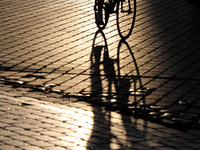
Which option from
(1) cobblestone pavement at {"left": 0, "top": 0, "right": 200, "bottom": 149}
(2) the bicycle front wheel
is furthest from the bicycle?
(1) cobblestone pavement at {"left": 0, "top": 0, "right": 200, "bottom": 149}

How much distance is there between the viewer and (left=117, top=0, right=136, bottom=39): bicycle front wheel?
8.43m

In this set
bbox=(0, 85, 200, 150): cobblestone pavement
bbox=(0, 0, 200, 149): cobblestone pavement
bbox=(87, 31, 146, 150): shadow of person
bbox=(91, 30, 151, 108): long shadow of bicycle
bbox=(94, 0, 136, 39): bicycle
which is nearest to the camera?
bbox=(0, 85, 200, 150): cobblestone pavement

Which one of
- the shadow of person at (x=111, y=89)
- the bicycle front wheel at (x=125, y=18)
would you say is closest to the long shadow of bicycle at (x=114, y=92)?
the shadow of person at (x=111, y=89)

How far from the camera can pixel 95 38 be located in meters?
8.69

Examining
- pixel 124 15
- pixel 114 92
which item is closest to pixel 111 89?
pixel 114 92

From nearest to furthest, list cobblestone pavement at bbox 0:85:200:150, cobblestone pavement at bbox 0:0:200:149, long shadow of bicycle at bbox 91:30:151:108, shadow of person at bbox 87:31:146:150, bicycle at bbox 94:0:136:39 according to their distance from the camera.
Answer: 1. cobblestone pavement at bbox 0:85:200:150
2. shadow of person at bbox 87:31:146:150
3. cobblestone pavement at bbox 0:0:200:149
4. long shadow of bicycle at bbox 91:30:151:108
5. bicycle at bbox 94:0:136:39

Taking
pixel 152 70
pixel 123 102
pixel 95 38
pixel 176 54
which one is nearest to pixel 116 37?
pixel 95 38

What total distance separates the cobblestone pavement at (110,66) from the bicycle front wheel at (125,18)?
0.20 meters

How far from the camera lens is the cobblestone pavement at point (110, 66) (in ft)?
15.6

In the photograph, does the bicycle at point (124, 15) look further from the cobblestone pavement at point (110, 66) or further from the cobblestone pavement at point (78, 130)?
the cobblestone pavement at point (78, 130)

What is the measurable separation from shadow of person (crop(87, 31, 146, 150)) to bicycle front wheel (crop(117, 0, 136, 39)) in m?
0.27

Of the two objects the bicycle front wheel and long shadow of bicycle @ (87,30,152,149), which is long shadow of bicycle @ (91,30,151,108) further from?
the bicycle front wheel

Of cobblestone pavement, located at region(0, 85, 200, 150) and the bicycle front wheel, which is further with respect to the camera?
the bicycle front wheel

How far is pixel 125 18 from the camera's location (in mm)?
8688
